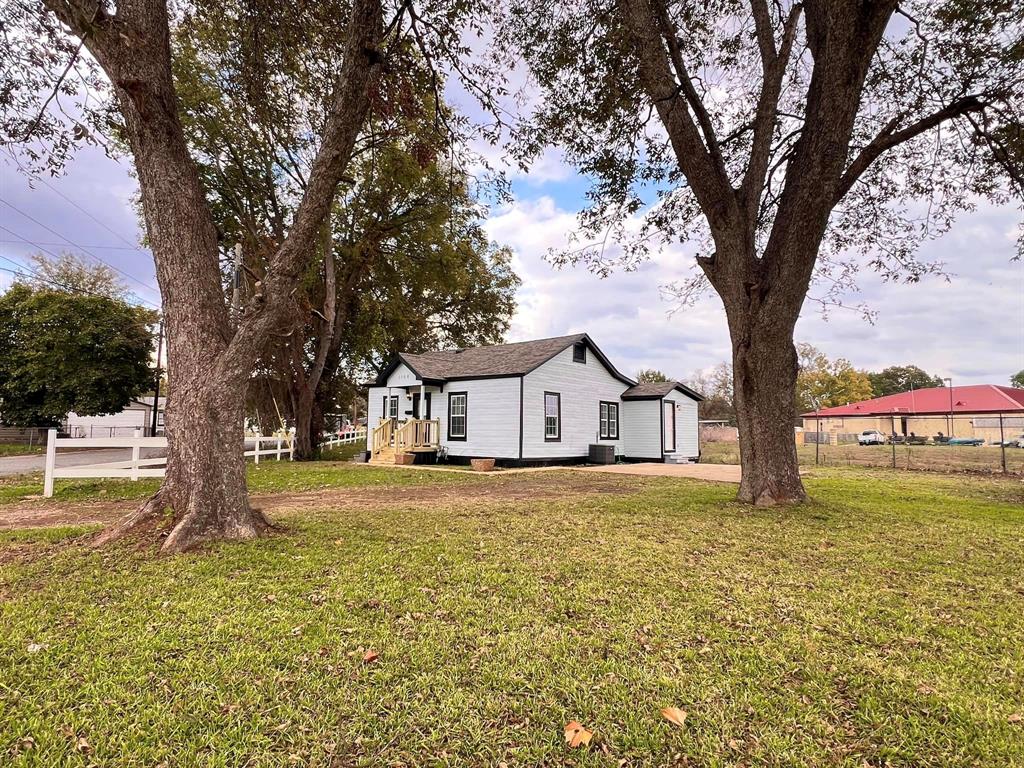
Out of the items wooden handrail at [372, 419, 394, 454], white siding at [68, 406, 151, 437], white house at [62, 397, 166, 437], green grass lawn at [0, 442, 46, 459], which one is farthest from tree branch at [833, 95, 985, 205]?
white siding at [68, 406, 151, 437]

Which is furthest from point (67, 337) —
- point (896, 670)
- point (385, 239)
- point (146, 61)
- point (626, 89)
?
point (896, 670)

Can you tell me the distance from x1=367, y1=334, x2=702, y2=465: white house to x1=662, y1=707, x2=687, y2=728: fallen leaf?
13.6 metres

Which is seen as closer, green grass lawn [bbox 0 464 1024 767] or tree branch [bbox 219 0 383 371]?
green grass lawn [bbox 0 464 1024 767]

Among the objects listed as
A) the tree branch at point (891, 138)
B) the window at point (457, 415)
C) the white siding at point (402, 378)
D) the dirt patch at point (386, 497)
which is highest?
the tree branch at point (891, 138)

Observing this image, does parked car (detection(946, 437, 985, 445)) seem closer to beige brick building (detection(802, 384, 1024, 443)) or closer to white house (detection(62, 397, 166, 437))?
beige brick building (detection(802, 384, 1024, 443))

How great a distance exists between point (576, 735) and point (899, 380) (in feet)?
265

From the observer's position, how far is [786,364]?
299 inches

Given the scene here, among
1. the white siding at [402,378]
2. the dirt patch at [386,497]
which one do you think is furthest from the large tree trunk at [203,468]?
the white siding at [402,378]

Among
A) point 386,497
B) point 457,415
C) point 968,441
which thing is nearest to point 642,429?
point 457,415

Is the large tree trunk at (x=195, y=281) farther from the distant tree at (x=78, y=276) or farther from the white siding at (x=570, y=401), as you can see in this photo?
the distant tree at (x=78, y=276)

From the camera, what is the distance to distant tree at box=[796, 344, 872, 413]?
56844 mm

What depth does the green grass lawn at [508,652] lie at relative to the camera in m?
2.10

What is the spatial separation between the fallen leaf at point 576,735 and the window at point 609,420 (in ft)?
57.2

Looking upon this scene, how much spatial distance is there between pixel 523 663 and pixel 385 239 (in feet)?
66.2
